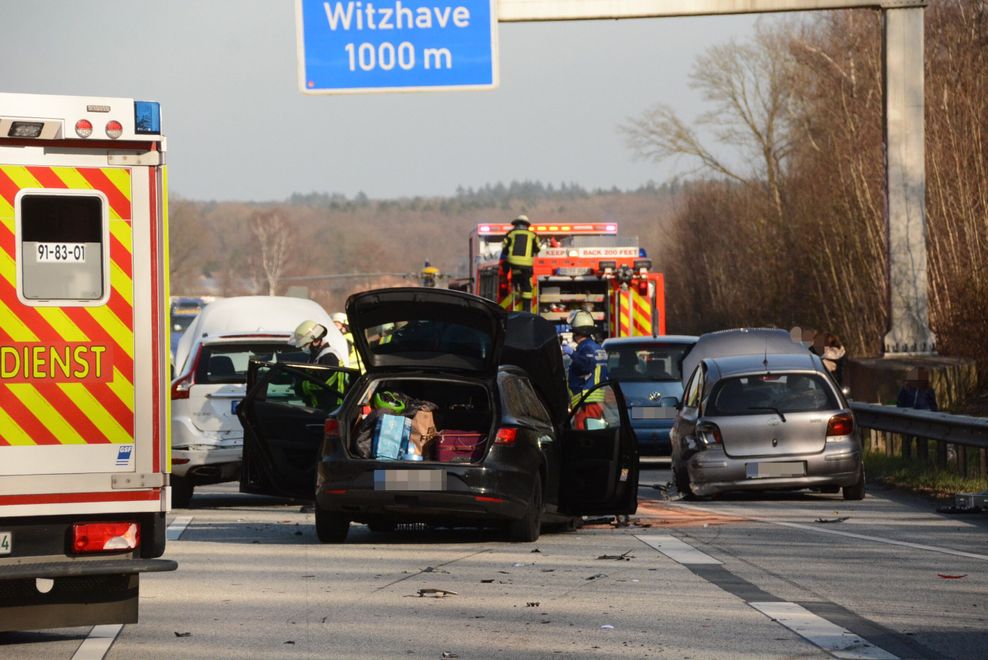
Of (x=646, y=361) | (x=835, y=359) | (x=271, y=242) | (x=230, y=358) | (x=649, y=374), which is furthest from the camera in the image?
(x=271, y=242)

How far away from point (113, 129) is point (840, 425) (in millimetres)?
10099

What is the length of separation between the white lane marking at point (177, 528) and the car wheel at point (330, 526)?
127 centimetres

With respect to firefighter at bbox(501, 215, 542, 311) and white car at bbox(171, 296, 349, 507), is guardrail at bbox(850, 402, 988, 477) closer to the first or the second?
white car at bbox(171, 296, 349, 507)

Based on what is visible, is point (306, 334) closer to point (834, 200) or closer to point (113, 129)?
point (113, 129)


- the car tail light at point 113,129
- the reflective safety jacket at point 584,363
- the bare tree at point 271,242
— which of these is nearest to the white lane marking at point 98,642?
the car tail light at point 113,129

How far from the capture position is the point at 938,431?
17734mm

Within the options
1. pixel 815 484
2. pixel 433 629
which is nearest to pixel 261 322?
pixel 815 484

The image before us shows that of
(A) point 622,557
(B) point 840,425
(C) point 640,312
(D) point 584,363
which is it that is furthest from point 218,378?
(C) point 640,312

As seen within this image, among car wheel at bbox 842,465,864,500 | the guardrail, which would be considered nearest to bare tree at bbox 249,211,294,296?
the guardrail

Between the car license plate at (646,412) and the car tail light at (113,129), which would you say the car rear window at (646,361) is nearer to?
the car license plate at (646,412)

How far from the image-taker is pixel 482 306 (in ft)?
41.4

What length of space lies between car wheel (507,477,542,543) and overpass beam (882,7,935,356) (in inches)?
446

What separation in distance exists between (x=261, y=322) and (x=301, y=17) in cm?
463

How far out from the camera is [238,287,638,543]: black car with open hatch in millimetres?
12492
